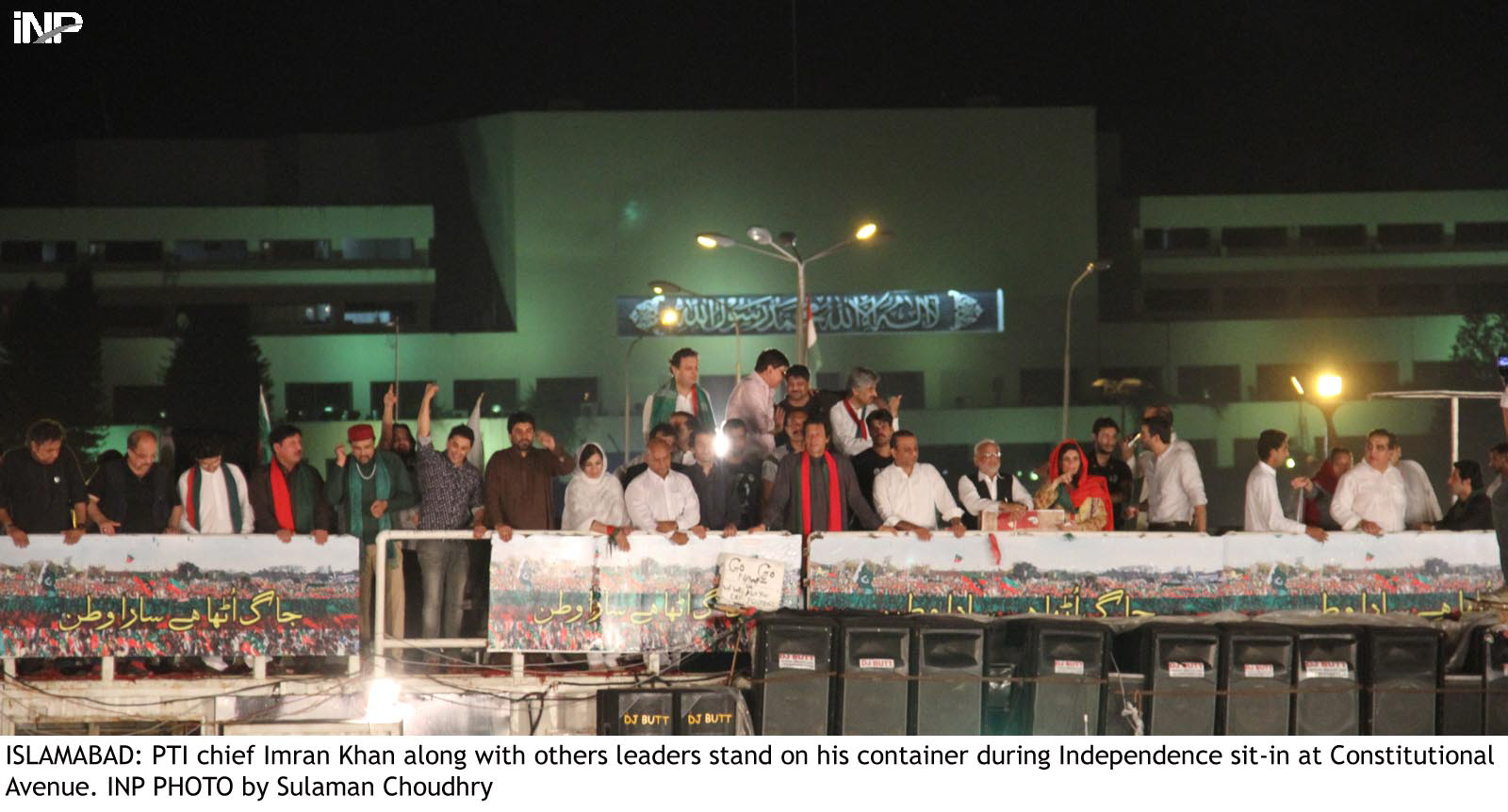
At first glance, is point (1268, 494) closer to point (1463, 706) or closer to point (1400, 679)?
point (1400, 679)

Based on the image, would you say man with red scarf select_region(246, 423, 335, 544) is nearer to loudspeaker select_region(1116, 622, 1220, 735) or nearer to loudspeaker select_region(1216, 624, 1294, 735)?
loudspeaker select_region(1116, 622, 1220, 735)

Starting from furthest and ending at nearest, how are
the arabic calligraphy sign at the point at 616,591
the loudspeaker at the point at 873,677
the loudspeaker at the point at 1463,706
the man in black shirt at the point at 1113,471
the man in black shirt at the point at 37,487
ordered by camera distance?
the man in black shirt at the point at 1113,471, the man in black shirt at the point at 37,487, the arabic calligraphy sign at the point at 616,591, the loudspeaker at the point at 1463,706, the loudspeaker at the point at 873,677

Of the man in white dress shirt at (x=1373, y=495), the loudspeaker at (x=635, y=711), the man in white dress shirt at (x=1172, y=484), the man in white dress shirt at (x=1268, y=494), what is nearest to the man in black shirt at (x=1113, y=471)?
the man in white dress shirt at (x=1172, y=484)

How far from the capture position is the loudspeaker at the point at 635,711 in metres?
10.5

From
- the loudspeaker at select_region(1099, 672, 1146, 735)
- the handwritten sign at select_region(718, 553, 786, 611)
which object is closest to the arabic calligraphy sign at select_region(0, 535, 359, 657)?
the handwritten sign at select_region(718, 553, 786, 611)

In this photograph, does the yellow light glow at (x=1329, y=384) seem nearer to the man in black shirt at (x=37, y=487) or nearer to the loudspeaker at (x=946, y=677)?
the loudspeaker at (x=946, y=677)

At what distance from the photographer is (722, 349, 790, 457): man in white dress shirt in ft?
44.2

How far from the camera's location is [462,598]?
1173cm

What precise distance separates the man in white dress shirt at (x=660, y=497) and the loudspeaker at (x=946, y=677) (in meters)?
2.03

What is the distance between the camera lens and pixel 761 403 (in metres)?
13.6

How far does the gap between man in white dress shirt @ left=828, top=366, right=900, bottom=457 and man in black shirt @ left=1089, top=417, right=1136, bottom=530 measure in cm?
170
